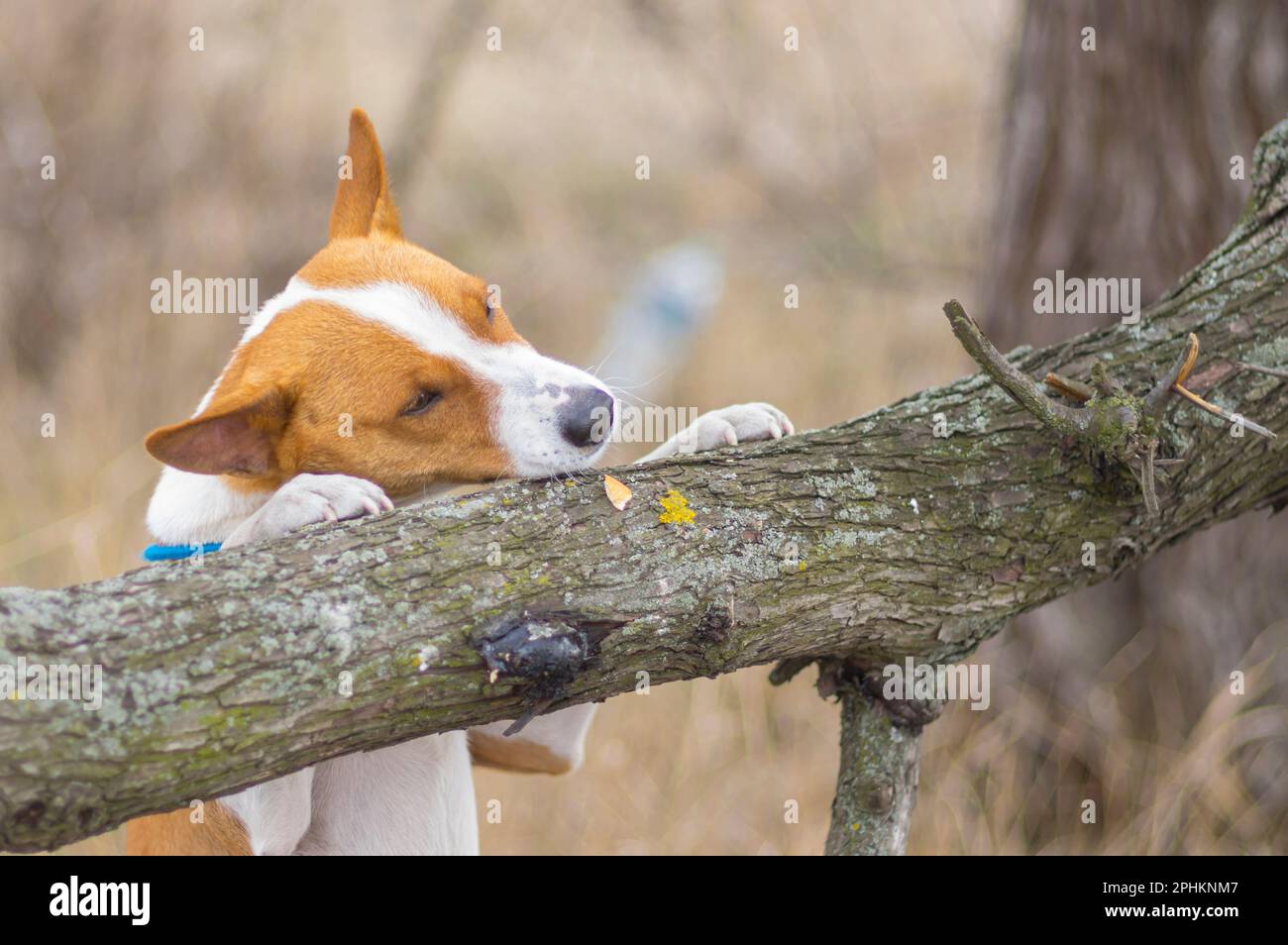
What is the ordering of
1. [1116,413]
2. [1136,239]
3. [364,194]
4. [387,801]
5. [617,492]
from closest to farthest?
[617,492] < [1116,413] < [387,801] < [364,194] < [1136,239]

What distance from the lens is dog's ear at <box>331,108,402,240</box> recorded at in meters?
3.11

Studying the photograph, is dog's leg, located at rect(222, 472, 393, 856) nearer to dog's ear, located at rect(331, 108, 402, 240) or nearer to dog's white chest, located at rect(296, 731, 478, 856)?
dog's white chest, located at rect(296, 731, 478, 856)

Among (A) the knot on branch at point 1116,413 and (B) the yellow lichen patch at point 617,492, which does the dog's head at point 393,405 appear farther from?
(A) the knot on branch at point 1116,413

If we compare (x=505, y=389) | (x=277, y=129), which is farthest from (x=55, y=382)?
(x=505, y=389)

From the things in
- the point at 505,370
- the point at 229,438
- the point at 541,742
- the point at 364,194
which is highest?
the point at 364,194

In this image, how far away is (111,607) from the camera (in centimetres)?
174

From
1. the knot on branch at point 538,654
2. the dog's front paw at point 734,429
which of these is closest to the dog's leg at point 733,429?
the dog's front paw at point 734,429

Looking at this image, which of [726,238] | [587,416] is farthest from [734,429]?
[726,238]

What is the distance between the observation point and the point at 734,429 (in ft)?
8.84

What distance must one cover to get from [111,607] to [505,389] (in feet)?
3.29

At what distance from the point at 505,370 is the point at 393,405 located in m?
0.24

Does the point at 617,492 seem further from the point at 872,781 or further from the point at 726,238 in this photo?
the point at 726,238

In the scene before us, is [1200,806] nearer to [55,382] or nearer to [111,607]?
[111,607]

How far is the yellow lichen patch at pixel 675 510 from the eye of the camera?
2.18 meters
